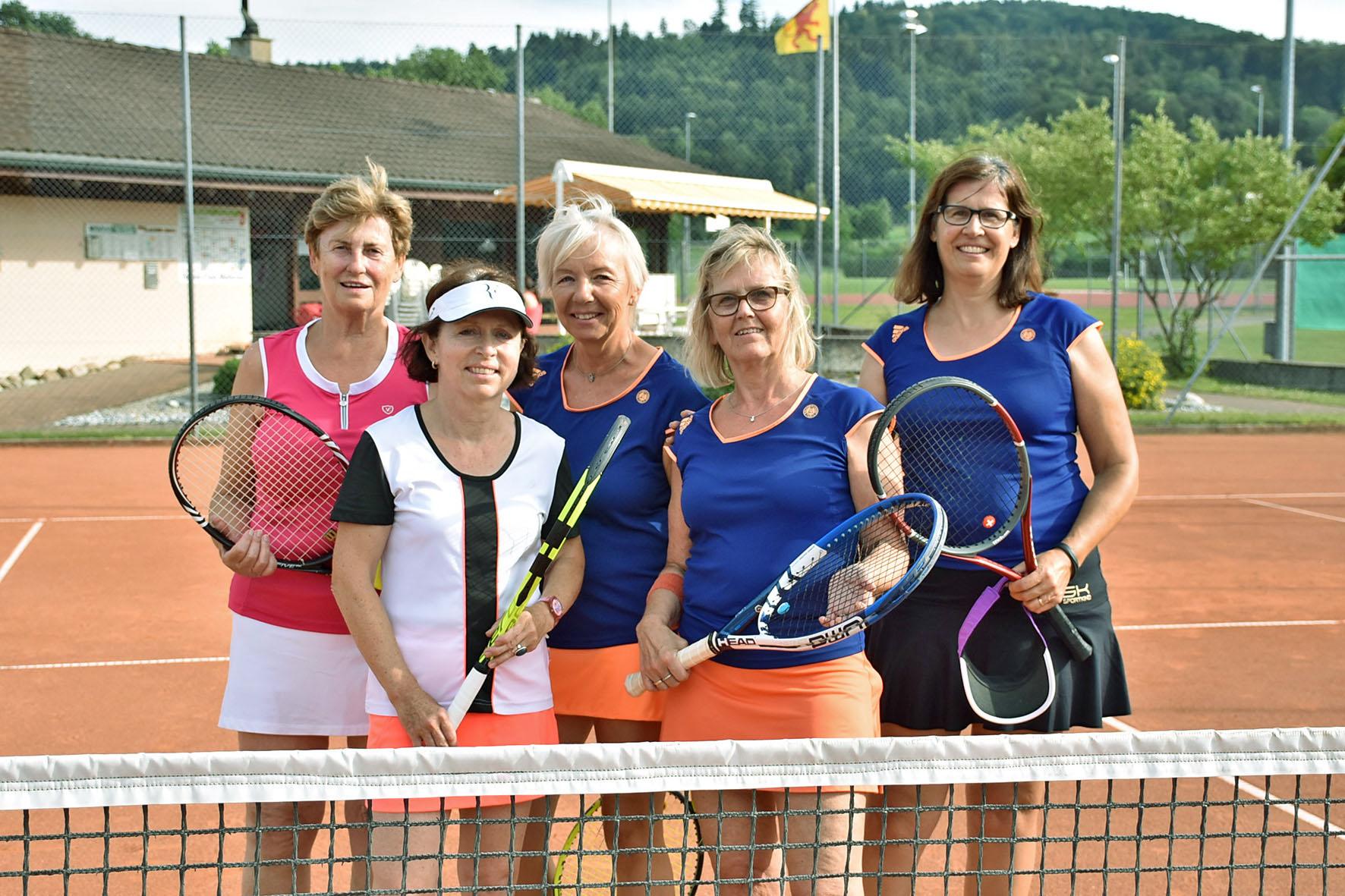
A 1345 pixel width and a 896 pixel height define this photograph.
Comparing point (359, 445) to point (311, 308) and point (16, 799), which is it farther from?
point (311, 308)

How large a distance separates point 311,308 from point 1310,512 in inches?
317

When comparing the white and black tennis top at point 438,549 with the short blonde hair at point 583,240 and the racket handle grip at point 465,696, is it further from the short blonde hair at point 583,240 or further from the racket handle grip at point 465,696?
the short blonde hair at point 583,240

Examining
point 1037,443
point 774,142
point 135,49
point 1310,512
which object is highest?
point 135,49

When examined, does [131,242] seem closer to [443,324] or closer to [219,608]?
[219,608]

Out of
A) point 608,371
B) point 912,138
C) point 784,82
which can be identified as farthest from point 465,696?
point 912,138

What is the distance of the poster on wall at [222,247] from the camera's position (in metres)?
18.4

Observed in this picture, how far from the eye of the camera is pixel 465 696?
2738 millimetres

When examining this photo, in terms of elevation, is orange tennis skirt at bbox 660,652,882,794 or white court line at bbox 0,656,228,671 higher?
orange tennis skirt at bbox 660,652,882,794

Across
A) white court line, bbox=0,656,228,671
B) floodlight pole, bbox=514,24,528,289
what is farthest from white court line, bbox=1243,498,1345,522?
white court line, bbox=0,656,228,671

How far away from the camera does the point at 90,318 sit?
57.9 ft

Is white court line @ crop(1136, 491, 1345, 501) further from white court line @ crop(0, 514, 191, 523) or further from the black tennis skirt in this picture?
the black tennis skirt

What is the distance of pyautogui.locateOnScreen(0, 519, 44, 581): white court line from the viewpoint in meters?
8.37

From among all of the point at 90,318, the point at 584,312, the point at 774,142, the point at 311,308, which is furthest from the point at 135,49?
the point at 584,312

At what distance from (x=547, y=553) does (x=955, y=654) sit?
3.34ft
